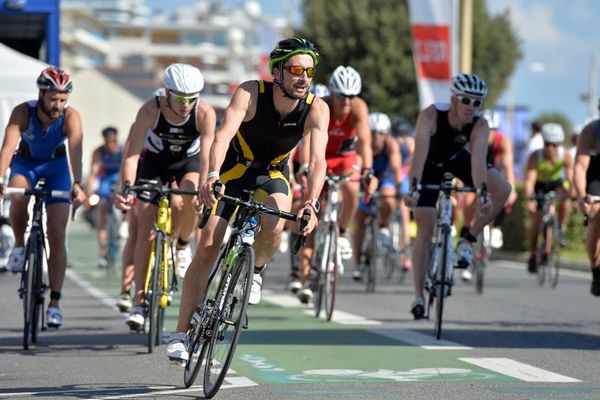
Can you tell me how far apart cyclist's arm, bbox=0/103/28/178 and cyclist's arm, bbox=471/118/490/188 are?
3551 millimetres

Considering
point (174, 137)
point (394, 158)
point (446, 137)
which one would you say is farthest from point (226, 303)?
point (394, 158)

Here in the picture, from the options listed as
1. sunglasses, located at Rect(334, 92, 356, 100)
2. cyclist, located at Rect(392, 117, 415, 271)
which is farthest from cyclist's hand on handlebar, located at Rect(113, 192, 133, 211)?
cyclist, located at Rect(392, 117, 415, 271)

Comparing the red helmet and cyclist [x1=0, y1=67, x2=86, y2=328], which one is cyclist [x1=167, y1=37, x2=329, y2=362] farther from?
the red helmet

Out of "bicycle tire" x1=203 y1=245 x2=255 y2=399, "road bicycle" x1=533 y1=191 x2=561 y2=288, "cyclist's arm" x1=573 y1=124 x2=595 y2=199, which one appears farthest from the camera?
"road bicycle" x1=533 y1=191 x2=561 y2=288

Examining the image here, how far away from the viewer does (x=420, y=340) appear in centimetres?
1181

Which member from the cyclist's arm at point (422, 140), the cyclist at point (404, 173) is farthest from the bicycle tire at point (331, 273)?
the cyclist at point (404, 173)

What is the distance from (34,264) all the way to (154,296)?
Answer: 3.49 feet

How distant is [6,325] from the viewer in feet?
43.0

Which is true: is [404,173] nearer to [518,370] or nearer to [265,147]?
[518,370]

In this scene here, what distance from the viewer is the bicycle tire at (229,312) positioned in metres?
8.02

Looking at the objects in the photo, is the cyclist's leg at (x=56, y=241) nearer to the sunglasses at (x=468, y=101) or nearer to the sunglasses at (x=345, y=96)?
the sunglasses at (x=468, y=101)

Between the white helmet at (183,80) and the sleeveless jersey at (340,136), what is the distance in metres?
4.13

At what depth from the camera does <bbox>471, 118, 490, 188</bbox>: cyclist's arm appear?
11.9 meters

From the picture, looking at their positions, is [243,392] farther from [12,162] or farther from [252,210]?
[12,162]
